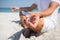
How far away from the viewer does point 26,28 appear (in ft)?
3.00

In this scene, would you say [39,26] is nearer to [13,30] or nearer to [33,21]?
[33,21]

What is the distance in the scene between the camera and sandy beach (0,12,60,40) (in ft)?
3.02

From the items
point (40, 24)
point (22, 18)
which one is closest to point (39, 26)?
point (40, 24)

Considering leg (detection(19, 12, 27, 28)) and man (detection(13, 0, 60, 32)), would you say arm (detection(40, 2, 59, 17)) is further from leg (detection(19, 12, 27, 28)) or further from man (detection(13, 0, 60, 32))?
leg (detection(19, 12, 27, 28))

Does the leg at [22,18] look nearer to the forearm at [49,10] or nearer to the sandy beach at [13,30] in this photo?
the sandy beach at [13,30]

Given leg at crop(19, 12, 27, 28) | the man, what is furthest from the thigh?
leg at crop(19, 12, 27, 28)

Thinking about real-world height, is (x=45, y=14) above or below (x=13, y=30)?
above

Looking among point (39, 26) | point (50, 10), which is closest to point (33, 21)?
point (39, 26)

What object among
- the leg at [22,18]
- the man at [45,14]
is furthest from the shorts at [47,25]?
the leg at [22,18]

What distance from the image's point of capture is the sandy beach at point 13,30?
0.92m

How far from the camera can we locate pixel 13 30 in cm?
95

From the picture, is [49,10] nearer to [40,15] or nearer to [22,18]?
[40,15]

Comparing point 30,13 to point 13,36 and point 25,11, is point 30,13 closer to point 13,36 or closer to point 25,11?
point 25,11

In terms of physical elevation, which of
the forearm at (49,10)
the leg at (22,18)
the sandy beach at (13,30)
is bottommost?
the sandy beach at (13,30)
